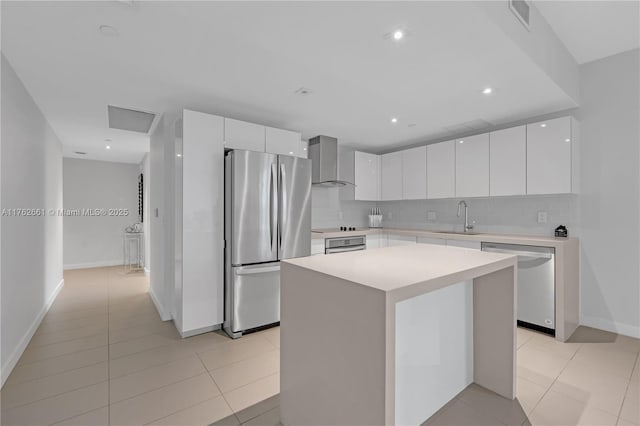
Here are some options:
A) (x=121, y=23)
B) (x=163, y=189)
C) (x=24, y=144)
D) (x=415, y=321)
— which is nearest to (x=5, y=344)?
(x=24, y=144)

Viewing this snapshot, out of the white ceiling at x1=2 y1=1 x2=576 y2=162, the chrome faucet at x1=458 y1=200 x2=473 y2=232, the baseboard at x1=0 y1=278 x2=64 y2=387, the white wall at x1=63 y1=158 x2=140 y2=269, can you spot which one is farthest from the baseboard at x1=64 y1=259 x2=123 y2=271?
the chrome faucet at x1=458 y1=200 x2=473 y2=232

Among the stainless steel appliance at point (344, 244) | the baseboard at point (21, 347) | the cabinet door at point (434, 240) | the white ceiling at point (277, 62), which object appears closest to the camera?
the white ceiling at point (277, 62)

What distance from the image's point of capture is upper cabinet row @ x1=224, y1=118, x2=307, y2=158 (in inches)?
125

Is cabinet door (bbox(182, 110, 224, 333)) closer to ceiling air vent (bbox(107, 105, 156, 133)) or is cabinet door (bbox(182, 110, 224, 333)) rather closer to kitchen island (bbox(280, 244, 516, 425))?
ceiling air vent (bbox(107, 105, 156, 133))

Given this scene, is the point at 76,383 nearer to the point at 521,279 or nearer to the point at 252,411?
the point at 252,411

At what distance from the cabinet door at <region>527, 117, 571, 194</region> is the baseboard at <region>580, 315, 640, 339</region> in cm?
135

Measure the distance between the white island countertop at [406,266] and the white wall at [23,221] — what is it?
2337 millimetres

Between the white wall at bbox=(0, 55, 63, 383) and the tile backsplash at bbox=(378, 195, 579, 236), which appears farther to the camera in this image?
the tile backsplash at bbox=(378, 195, 579, 236)

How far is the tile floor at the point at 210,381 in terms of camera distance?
179cm

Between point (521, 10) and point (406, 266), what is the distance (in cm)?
192

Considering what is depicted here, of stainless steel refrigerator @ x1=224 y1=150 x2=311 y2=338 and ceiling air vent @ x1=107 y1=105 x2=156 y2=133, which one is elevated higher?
ceiling air vent @ x1=107 y1=105 x2=156 y2=133

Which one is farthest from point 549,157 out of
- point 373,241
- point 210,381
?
point 210,381

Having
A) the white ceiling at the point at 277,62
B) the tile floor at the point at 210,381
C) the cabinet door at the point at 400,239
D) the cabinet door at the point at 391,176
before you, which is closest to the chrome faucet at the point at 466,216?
the cabinet door at the point at 400,239

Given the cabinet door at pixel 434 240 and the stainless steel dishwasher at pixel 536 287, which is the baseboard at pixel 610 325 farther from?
the cabinet door at pixel 434 240
